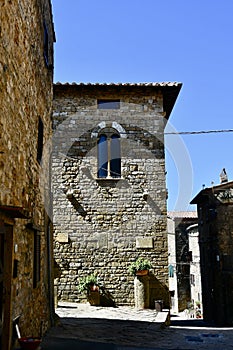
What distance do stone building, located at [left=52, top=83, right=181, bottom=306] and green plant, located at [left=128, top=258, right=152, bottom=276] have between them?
138 millimetres

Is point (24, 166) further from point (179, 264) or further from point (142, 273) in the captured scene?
point (179, 264)

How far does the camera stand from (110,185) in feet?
39.1

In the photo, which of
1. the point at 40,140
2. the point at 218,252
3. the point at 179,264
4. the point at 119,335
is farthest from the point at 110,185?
the point at 179,264

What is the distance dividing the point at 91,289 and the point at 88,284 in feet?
0.56

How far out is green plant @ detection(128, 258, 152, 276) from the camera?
11328 millimetres

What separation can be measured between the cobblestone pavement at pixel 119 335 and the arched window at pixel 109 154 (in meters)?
3.99

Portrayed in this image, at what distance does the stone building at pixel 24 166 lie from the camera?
4.61m

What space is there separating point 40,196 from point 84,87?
5951 millimetres

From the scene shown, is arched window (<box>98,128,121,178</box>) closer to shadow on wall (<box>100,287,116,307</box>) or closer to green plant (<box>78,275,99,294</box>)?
green plant (<box>78,275,99,294</box>)

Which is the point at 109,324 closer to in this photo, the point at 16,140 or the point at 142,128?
the point at 16,140

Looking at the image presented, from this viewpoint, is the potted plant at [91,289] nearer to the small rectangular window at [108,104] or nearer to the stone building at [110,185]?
the stone building at [110,185]

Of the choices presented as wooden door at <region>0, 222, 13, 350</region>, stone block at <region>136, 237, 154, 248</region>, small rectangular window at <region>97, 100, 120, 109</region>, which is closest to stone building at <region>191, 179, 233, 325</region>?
stone block at <region>136, 237, 154, 248</region>

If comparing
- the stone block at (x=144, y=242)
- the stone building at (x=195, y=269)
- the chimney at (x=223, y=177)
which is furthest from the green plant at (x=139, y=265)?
the stone building at (x=195, y=269)

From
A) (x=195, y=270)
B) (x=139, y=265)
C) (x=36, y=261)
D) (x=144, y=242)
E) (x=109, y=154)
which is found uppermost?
(x=109, y=154)
